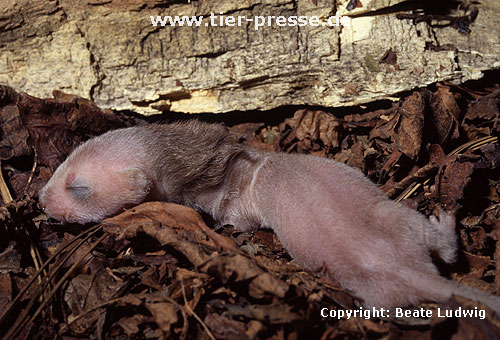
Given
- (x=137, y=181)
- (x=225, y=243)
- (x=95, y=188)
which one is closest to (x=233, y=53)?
(x=137, y=181)

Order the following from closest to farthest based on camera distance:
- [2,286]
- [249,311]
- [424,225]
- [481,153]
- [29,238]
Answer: [249,311], [2,286], [424,225], [29,238], [481,153]

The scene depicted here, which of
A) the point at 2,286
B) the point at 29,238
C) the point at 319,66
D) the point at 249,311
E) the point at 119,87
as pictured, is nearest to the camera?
the point at 249,311

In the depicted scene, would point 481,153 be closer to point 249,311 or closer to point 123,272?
point 249,311

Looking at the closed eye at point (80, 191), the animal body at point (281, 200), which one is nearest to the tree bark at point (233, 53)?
the animal body at point (281, 200)

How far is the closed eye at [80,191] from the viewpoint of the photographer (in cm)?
370

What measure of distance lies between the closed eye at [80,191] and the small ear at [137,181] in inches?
13.9

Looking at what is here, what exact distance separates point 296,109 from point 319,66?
0.71 meters

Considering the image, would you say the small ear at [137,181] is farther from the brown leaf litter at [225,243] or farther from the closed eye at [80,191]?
the closed eye at [80,191]

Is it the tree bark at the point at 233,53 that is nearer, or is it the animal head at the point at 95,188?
the animal head at the point at 95,188

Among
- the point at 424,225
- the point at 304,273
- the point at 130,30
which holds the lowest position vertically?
the point at 304,273

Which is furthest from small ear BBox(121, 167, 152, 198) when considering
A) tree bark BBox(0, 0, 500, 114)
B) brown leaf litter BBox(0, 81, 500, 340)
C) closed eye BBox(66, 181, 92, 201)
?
tree bark BBox(0, 0, 500, 114)

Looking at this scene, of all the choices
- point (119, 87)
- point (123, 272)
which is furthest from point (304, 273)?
point (119, 87)

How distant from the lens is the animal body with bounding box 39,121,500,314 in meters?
2.98

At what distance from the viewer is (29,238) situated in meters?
3.48
